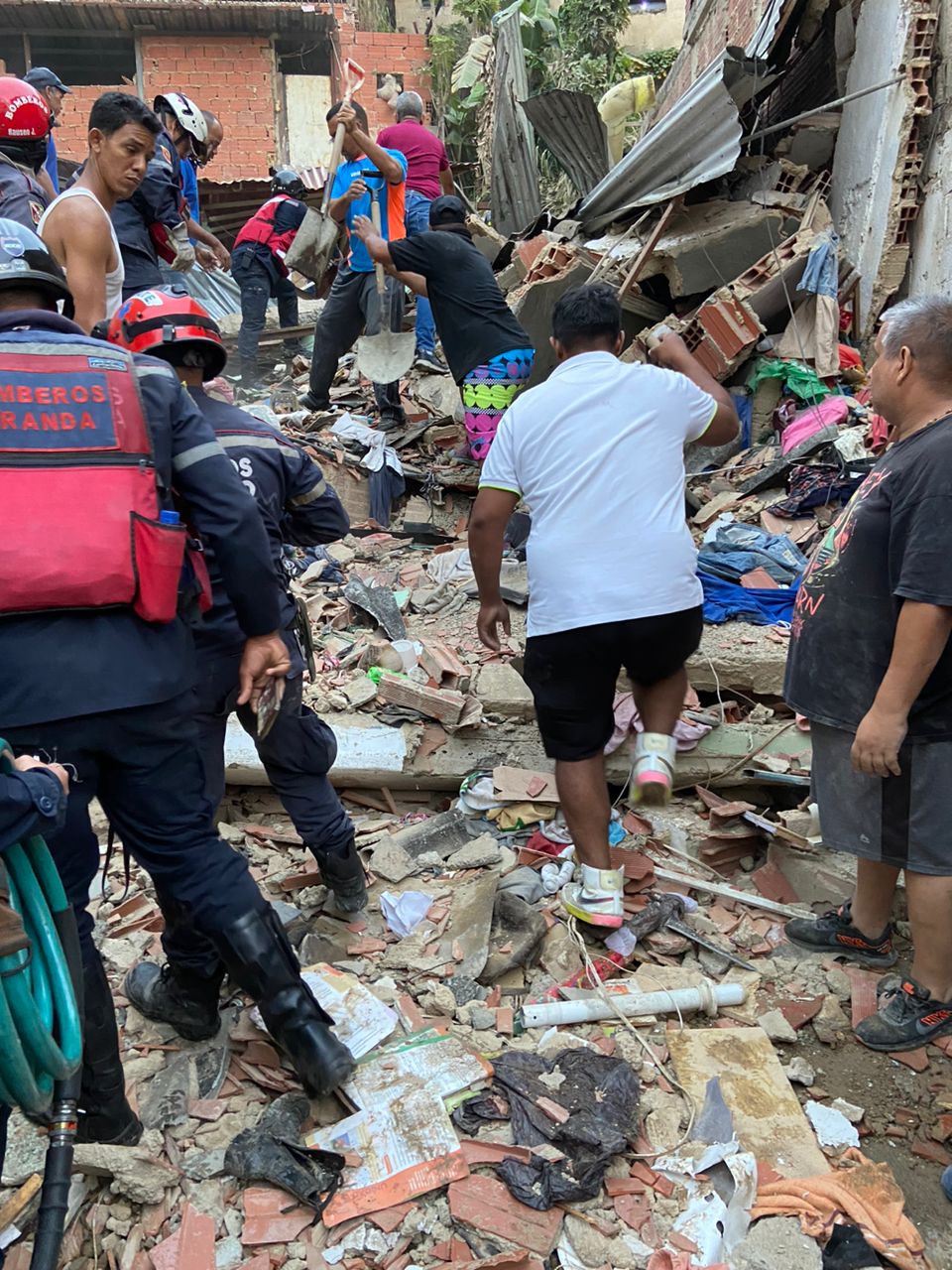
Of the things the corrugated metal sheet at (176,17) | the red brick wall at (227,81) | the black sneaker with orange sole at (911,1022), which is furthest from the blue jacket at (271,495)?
the corrugated metal sheet at (176,17)

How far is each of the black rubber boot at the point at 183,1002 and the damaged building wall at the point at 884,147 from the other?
21.6ft

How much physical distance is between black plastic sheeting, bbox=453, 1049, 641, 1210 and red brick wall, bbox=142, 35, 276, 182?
17.9 meters

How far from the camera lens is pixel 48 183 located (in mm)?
5410

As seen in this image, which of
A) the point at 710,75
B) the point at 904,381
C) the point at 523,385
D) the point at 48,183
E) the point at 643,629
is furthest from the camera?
the point at 710,75

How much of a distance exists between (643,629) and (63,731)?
1841 millimetres

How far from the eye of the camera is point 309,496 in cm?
329

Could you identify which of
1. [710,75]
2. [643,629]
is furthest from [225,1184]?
[710,75]

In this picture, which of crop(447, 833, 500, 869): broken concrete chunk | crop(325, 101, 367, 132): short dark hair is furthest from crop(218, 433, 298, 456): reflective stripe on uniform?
crop(325, 101, 367, 132): short dark hair

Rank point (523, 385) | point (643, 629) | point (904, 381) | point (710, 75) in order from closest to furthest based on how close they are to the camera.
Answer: point (904, 381) → point (643, 629) → point (523, 385) → point (710, 75)

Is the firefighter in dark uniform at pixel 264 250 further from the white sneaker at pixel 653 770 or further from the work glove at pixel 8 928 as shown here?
the work glove at pixel 8 928

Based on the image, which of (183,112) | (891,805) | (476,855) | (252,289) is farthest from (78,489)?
(252,289)

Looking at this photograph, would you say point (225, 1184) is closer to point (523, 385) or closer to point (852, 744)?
point (852, 744)

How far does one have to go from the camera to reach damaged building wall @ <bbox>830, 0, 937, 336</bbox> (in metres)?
6.42

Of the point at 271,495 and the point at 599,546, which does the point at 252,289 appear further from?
the point at 599,546
